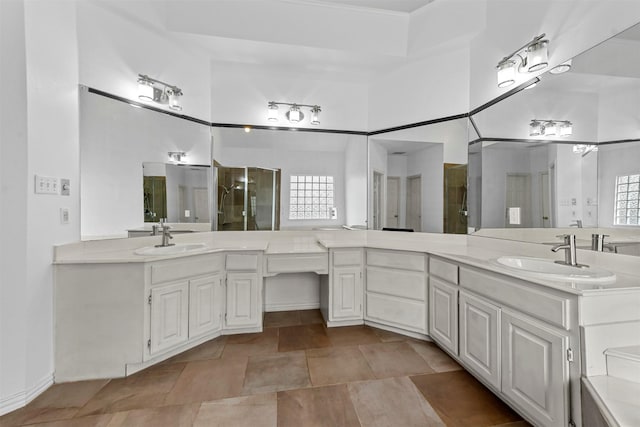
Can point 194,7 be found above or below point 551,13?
above

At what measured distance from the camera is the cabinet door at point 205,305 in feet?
7.30

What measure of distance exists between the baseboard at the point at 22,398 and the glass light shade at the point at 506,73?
3844mm

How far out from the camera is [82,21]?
2.11 m

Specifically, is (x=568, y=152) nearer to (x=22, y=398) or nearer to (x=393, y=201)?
(x=393, y=201)

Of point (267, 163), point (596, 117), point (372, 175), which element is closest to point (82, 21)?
point (267, 163)

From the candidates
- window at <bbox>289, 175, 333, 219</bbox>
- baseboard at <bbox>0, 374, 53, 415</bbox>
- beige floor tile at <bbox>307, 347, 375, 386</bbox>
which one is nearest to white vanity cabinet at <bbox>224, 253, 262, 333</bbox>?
beige floor tile at <bbox>307, 347, 375, 386</bbox>

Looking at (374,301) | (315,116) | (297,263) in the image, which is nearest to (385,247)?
(374,301)

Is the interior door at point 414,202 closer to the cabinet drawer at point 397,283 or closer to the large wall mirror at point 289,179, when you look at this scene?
the large wall mirror at point 289,179

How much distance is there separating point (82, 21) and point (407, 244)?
3.29 metres

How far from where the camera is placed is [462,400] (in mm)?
1677

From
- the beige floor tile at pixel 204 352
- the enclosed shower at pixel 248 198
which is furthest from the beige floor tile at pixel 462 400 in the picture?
the enclosed shower at pixel 248 198

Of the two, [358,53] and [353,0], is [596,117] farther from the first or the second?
[353,0]

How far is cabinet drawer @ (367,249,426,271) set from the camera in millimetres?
2401

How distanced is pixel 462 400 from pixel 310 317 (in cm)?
158
